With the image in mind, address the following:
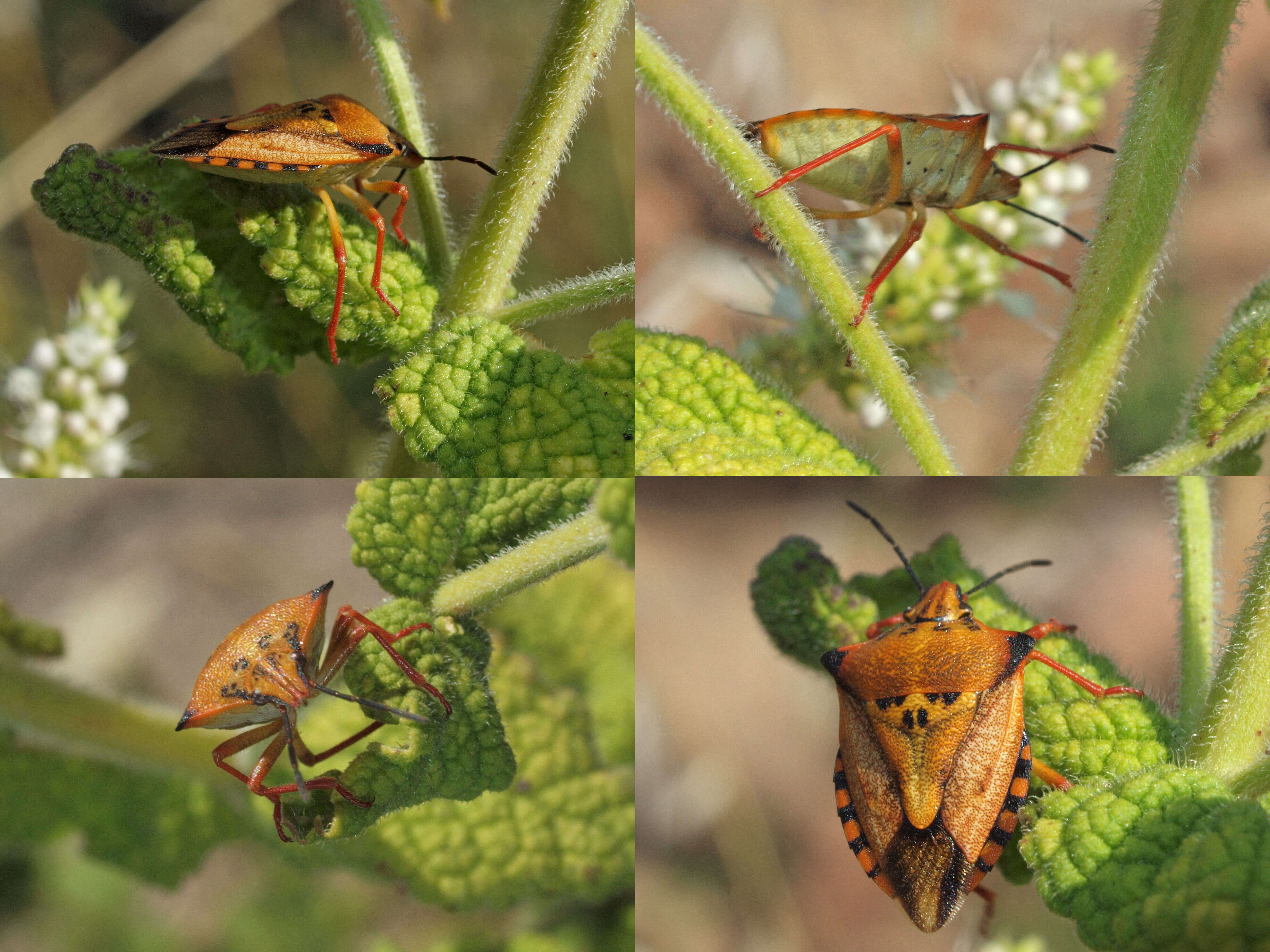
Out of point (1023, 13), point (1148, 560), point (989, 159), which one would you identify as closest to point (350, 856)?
point (989, 159)

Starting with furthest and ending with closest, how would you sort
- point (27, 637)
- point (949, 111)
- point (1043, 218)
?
1. point (949, 111)
2. point (1043, 218)
3. point (27, 637)

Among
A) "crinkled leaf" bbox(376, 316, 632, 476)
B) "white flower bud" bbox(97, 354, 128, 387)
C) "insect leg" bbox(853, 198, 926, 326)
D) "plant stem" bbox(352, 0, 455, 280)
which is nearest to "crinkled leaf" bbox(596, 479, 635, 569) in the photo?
"crinkled leaf" bbox(376, 316, 632, 476)

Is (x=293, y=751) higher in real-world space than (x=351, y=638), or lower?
lower

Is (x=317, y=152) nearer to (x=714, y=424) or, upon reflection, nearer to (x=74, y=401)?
(x=714, y=424)

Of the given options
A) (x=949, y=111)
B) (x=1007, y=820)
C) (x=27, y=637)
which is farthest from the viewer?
(x=949, y=111)

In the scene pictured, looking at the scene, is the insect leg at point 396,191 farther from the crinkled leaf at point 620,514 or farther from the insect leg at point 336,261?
the crinkled leaf at point 620,514

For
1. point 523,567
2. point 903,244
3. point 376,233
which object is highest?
point 903,244

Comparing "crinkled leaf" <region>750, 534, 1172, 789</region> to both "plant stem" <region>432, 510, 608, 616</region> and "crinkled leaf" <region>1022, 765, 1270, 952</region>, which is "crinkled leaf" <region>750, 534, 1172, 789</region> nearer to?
"crinkled leaf" <region>1022, 765, 1270, 952</region>

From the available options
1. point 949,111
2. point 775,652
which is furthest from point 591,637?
point 949,111
